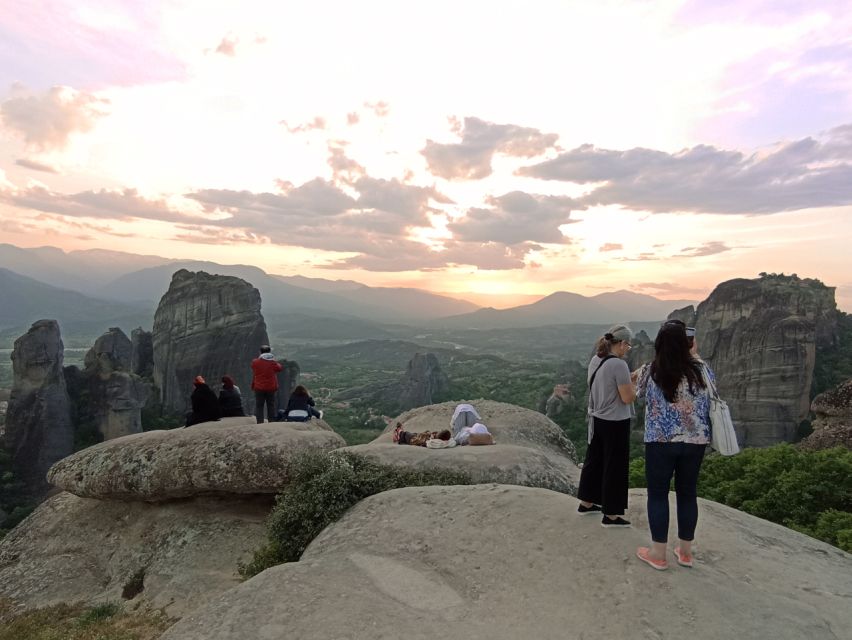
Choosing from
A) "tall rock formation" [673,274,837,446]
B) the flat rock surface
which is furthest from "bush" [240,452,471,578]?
"tall rock formation" [673,274,837,446]

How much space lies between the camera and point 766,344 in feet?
228

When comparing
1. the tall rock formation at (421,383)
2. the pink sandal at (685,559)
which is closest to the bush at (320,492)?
the pink sandal at (685,559)

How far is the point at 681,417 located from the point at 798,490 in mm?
15437

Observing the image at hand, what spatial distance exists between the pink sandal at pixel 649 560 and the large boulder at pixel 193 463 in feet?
32.7

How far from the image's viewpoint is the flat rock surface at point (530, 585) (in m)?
6.72

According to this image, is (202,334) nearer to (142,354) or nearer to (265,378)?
(142,354)

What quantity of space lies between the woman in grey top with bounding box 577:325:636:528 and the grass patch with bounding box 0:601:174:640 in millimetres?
8871

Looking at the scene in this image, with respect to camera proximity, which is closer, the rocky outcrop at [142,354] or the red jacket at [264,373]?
the red jacket at [264,373]

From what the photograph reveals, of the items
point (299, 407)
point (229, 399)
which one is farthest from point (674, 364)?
point (229, 399)

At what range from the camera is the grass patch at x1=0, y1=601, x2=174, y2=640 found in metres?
10.3

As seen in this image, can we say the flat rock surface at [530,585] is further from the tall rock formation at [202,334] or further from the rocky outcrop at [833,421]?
the tall rock formation at [202,334]

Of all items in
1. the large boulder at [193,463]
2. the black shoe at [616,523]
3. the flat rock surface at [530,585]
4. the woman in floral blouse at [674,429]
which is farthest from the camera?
the large boulder at [193,463]

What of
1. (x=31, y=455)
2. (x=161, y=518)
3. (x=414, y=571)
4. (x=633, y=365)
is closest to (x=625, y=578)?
(x=414, y=571)

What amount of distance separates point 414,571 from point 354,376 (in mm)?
169985
